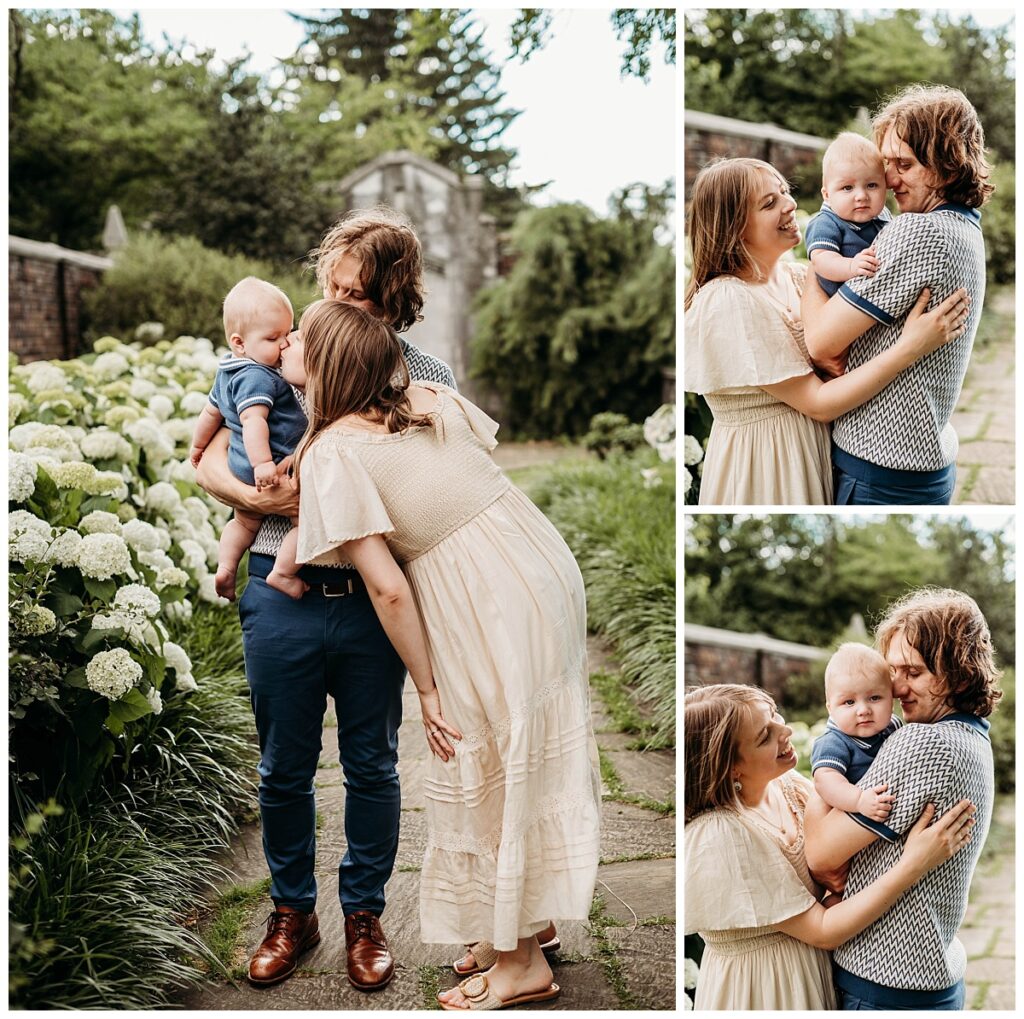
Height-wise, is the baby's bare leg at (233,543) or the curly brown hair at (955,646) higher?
the baby's bare leg at (233,543)

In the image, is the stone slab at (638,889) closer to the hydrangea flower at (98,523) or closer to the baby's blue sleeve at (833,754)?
the baby's blue sleeve at (833,754)

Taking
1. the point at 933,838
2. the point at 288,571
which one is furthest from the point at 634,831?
the point at 288,571

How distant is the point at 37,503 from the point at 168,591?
0.48m

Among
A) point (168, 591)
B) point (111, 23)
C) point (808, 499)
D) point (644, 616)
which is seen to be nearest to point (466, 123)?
point (111, 23)

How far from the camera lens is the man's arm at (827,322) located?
1.97 meters

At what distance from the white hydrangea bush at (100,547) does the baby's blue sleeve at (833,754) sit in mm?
1497

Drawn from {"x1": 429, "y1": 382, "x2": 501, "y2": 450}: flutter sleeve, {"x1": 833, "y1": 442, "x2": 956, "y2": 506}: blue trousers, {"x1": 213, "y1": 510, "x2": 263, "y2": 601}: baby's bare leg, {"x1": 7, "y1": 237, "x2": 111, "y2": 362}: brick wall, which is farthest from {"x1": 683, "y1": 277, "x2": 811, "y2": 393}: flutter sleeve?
{"x1": 7, "y1": 237, "x2": 111, "y2": 362}: brick wall

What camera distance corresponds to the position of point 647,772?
3.44 meters

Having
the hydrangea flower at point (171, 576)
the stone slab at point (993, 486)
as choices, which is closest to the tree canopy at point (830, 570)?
the stone slab at point (993, 486)

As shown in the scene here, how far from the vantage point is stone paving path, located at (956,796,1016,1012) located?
3721mm

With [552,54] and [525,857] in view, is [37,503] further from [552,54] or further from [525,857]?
[552,54]

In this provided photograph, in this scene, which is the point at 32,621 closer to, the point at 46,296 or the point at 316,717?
Answer: the point at 316,717

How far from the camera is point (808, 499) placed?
214 centimetres

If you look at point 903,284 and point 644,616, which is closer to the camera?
point 903,284
